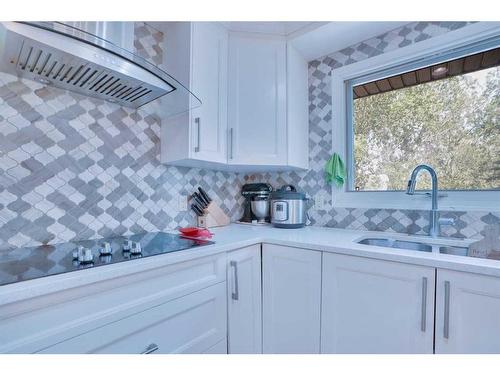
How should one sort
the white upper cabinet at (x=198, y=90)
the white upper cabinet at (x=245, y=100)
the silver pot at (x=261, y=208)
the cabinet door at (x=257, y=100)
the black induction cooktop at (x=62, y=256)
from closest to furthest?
the black induction cooktop at (x=62, y=256), the white upper cabinet at (x=198, y=90), the white upper cabinet at (x=245, y=100), the cabinet door at (x=257, y=100), the silver pot at (x=261, y=208)

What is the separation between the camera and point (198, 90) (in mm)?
1521

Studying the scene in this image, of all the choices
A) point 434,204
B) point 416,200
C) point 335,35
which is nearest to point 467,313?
point 434,204

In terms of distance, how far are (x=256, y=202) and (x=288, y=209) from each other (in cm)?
35

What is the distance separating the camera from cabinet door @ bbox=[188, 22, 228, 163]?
59.5 inches

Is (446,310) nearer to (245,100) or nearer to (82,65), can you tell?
(245,100)

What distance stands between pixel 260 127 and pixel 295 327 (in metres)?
1.21

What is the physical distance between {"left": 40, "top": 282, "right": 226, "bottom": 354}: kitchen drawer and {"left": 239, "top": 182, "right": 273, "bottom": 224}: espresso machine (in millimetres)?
824

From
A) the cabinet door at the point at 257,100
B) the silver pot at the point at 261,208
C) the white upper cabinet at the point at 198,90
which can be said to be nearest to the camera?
the white upper cabinet at the point at 198,90

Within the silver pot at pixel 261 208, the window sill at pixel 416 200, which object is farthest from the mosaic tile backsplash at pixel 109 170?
the silver pot at pixel 261 208

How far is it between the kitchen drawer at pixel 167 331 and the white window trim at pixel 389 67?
1.08m

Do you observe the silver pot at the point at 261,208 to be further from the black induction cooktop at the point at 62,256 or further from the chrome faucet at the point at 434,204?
the chrome faucet at the point at 434,204

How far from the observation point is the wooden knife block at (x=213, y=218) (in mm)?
1819

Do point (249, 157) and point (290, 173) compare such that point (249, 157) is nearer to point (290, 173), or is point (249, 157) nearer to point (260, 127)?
point (260, 127)

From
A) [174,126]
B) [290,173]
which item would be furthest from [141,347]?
[290,173]
